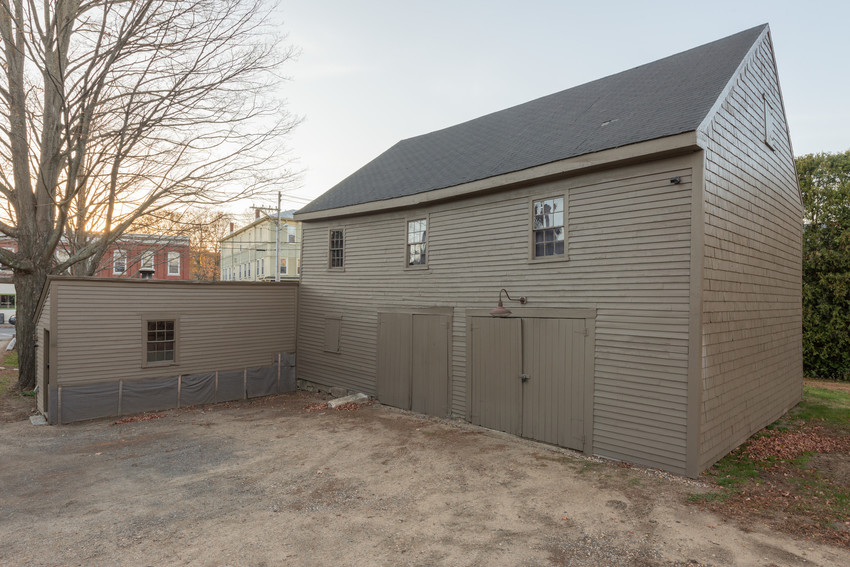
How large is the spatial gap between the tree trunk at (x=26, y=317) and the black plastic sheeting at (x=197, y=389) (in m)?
5.13

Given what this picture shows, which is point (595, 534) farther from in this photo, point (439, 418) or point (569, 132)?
point (569, 132)

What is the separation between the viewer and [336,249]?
567 inches

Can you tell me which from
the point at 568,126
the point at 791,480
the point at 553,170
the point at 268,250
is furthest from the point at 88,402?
the point at 268,250

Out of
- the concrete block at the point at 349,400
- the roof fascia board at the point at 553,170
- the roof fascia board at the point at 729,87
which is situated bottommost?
the concrete block at the point at 349,400

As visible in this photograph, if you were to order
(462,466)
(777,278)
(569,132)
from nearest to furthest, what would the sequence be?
1. (462,466)
2. (569,132)
3. (777,278)

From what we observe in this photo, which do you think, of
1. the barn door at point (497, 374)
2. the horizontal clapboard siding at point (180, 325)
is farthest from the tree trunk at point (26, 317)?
the barn door at point (497, 374)

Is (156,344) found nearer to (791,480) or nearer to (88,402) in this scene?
(88,402)

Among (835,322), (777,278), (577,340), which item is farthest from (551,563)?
(835,322)

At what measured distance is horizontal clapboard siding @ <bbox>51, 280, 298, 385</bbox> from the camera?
10.9m

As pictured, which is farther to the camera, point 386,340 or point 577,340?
point 386,340

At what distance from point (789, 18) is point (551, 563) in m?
13.0

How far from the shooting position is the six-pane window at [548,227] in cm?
903

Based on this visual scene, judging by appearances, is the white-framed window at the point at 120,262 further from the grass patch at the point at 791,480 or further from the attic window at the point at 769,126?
the attic window at the point at 769,126

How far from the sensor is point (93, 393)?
36.6 ft
